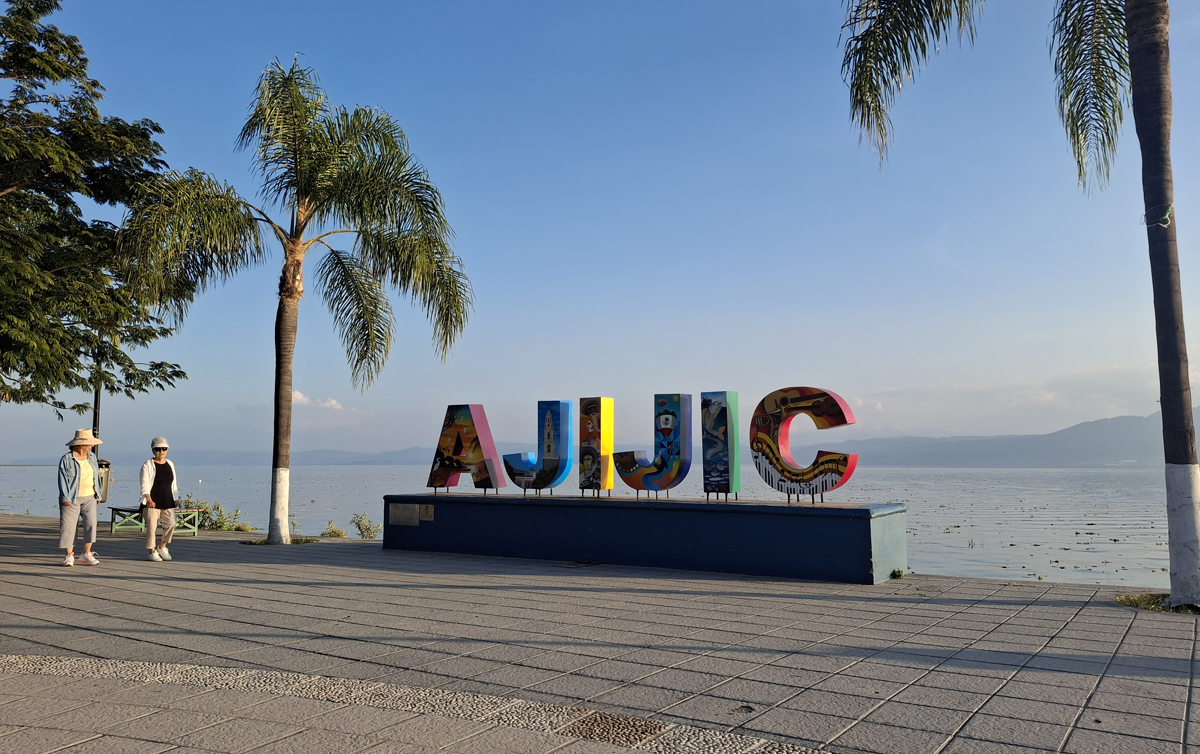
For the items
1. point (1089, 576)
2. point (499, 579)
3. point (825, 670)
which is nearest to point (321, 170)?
point (499, 579)

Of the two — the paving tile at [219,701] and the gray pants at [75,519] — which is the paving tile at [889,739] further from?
the gray pants at [75,519]

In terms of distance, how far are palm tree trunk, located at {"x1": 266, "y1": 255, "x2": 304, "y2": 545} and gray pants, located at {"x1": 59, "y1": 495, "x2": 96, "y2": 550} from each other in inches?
136

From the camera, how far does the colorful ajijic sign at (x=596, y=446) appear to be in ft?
40.8

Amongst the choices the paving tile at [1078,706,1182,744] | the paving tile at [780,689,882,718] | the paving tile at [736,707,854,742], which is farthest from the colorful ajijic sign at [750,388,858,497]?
the paving tile at [736,707,854,742]

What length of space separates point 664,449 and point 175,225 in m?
8.39

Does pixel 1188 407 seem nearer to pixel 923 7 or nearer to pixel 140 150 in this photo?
pixel 923 7

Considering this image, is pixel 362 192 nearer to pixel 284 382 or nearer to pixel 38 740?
pixel 284 382

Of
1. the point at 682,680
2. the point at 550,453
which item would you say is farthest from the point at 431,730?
the point at 550,453

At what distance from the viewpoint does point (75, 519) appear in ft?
37.7

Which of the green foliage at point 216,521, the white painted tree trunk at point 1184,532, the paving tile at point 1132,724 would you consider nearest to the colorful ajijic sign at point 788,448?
the white painted tree trunk at point 1184,532

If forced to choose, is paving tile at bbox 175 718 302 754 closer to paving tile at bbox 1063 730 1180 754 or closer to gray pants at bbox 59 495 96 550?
paving tile at bbox 1063 730 1180 754

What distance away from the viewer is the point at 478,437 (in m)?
13.6

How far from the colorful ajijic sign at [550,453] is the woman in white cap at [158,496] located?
526 cm

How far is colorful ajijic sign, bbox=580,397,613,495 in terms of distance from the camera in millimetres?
12422
